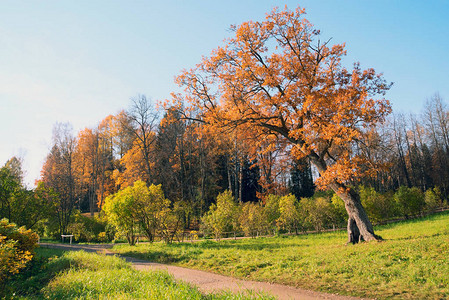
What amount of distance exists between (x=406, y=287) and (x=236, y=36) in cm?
1151

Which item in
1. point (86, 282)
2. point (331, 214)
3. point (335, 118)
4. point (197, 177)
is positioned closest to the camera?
point (86, 282)

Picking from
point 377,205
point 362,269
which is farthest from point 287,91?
point 377,205

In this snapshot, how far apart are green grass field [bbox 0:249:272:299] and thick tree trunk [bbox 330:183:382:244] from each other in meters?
8.22

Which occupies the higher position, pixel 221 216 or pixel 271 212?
pixel 221 216

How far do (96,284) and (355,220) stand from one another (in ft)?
33.2

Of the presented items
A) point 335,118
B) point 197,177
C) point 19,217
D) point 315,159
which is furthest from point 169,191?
point 335,118

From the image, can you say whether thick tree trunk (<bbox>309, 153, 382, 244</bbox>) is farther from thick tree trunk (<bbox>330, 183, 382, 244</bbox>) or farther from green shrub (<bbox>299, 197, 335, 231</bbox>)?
green shrub (<bbox>299, 197, 335, 231</bbox>)

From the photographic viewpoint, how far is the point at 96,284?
6.10 meters

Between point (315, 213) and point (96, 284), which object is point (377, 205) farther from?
point (96, 284)

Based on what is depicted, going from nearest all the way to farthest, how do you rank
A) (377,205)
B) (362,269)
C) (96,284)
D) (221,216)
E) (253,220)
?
(96,284) < (362,269) < (221,216) < (253,220) < (377,205)

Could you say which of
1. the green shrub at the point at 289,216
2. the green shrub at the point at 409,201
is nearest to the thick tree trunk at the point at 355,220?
the green shrub at the point at 289,216

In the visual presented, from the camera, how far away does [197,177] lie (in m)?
35.6

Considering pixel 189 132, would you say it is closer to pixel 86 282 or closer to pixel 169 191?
pixel 169 191

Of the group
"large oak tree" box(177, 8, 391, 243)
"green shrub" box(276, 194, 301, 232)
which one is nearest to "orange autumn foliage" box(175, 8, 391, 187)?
"large oak tree" box(177, 8, 391, 243)
